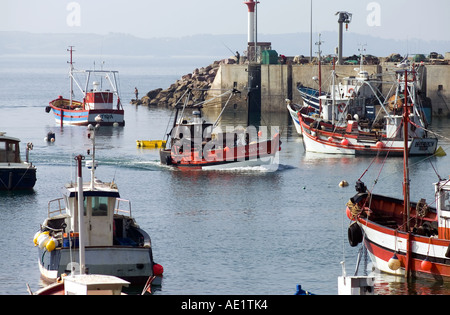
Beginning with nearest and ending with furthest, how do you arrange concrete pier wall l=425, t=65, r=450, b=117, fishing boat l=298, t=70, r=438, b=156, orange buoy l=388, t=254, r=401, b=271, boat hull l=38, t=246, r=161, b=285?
boat hull l=38, t=246, r=161, b=285
orange buoy l=388, t=254, r=401, b=271
fishing boat l=298, t=70, r=438, b=156
concrete pier wall l=425, t=65, r=450, b=117

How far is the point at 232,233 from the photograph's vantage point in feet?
109

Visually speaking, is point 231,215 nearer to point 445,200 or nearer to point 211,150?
point 211,150

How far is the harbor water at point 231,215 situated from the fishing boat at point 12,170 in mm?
416

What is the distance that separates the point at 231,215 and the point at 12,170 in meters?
10.7

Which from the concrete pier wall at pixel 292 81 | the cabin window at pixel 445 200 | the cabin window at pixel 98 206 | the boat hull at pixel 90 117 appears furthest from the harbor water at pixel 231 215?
the concrete pier wall at pixel 292 81

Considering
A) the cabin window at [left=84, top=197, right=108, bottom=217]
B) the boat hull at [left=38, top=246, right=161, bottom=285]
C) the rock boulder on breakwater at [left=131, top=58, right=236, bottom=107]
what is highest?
the rock boulder on breakwater at [left=131, top=58, right=236, bottom=107]

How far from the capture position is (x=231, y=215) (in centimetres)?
3688

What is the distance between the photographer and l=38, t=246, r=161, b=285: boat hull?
24.0m

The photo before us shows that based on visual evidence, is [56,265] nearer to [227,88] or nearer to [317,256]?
[317,256]

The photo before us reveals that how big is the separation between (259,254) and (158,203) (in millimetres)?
10970

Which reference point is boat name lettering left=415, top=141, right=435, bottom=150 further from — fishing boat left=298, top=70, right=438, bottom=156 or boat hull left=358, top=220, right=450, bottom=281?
boat hull left=358, top=220, right=450, bottom=281

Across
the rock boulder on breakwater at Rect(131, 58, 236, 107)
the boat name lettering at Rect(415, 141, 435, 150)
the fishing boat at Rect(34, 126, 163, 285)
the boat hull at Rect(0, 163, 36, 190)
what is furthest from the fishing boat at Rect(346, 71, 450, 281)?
the rock boulder on breakwater at Rect(131, 58, 236, 107)

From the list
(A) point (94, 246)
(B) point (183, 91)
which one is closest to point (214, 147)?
(A) point (94, 246)

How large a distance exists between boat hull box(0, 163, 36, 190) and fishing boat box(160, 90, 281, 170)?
9.69m
